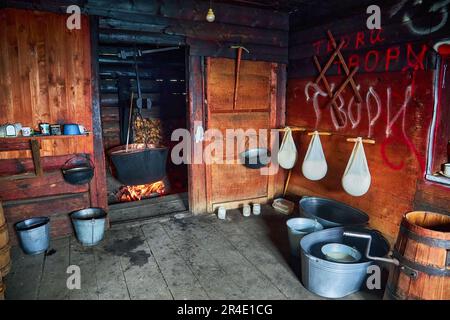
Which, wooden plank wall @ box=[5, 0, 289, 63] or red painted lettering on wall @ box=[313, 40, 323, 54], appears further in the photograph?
red painted lettering on wall @ box=[313, 40, 323, 54]

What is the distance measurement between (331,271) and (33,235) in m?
3.38

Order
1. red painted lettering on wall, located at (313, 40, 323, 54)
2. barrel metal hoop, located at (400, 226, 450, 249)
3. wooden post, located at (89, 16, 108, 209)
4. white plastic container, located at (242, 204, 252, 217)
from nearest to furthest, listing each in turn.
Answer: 1. barrel metal hoop, located at (400, 226, 450, 249)
2. wooden post, located at (89, 16, 108, 209)
3. red painted lettering on wall, located at (313, 40, 323, 54)
4. white plastic container, located at (242, 204, 252, 217)

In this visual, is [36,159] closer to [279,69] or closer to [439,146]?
[279,69]

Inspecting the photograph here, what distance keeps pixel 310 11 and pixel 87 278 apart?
4.85 m

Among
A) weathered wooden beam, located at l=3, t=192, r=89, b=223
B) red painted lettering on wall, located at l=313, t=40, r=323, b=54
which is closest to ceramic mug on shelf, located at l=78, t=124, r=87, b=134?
weathered wooden beam, located at l=3, t=192, r=89, b=223

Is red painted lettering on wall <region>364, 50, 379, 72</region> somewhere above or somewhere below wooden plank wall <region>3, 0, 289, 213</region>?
below

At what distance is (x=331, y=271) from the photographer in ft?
9.43

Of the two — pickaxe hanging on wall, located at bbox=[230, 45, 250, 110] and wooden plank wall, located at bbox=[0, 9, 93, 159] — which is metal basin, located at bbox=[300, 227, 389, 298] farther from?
wooden plank wall, located at bbox=[0, 9, 93, 159]

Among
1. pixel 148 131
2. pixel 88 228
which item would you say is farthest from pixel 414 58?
pixel 148 131

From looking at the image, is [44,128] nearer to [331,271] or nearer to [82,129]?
[82,129]

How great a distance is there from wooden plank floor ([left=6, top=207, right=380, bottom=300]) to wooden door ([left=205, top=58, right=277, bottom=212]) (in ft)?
2.41

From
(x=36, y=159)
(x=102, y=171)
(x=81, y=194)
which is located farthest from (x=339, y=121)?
(x=36, y=159)

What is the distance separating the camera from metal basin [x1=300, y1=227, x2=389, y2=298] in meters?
2.86

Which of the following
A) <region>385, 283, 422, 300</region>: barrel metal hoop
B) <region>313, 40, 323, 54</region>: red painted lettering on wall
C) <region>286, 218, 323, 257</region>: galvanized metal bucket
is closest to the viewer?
<region>385, 283, 422, 300</region>: barrel metal hoop
